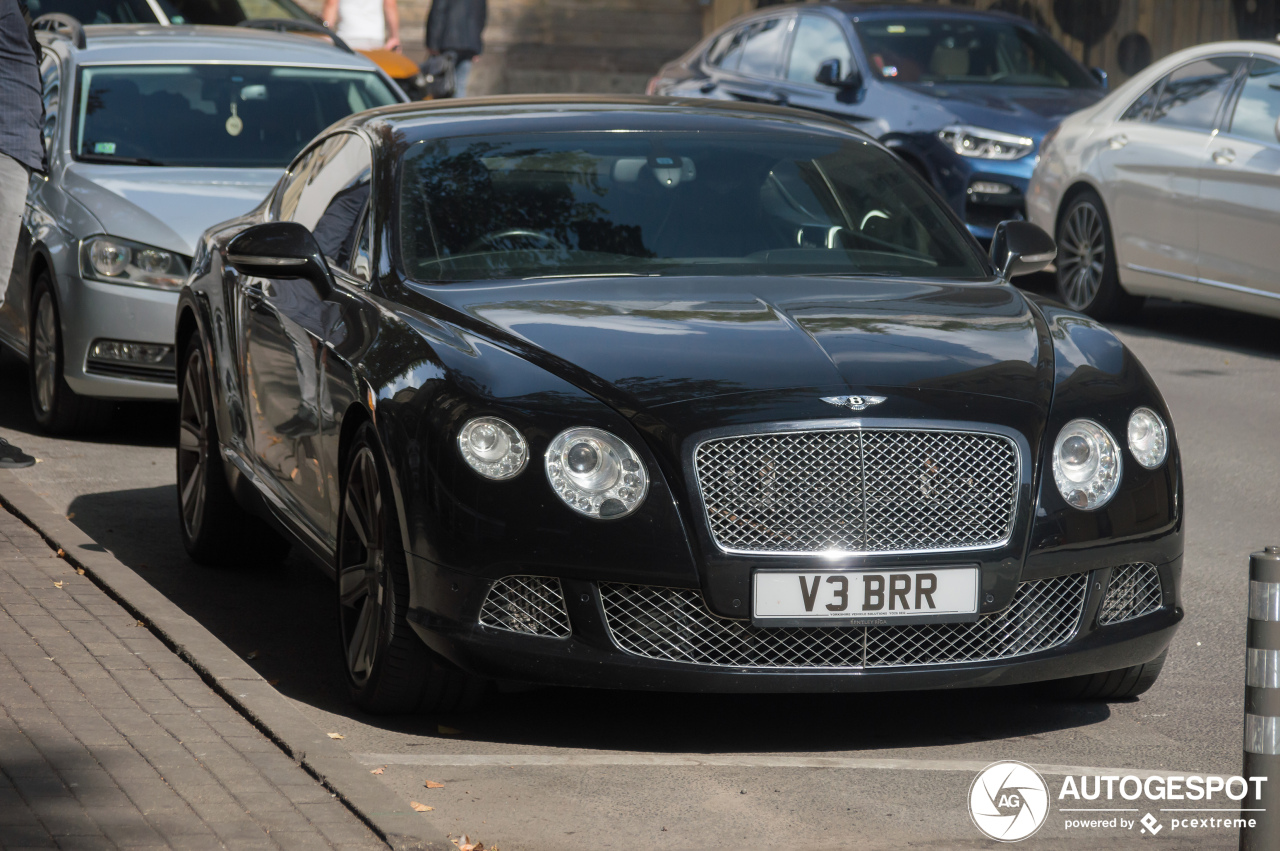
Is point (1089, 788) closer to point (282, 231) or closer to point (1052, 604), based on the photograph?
point (1052, 604)

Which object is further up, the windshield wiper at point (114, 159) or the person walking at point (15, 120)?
the person walking at point (15, 120)

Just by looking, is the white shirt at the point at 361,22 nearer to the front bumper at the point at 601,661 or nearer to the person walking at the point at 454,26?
the person walking at the point at 454,26

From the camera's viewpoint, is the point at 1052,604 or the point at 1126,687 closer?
the point at 1052,604

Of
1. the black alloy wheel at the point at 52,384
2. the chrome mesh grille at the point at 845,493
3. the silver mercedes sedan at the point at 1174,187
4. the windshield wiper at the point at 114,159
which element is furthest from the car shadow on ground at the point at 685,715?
the silver mercedes sedan at the point at 1174,187

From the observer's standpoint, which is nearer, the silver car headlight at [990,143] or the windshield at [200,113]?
the windshield at [200,113]

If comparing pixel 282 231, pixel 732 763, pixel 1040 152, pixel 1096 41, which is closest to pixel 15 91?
pixel 282 231

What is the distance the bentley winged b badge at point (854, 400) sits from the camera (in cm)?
459

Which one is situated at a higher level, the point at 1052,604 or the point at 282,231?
the point at 282,231

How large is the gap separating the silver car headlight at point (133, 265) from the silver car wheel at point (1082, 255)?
19.1 ft

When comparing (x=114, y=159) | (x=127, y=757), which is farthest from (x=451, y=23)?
(x=127, y=757)

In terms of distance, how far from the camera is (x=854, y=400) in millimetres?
4605

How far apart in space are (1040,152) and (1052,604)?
8667 mm

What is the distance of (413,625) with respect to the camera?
187 inches

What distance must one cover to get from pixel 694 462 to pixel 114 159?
5.72 metres
